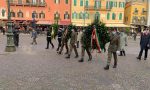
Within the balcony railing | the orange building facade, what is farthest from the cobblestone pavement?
the balcony railing

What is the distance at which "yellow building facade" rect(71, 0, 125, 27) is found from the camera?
67.1m

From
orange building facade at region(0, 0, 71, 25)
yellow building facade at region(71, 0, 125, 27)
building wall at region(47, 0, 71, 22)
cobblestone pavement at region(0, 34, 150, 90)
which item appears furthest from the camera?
yellow building facade at region(71, 0, 125, 27)

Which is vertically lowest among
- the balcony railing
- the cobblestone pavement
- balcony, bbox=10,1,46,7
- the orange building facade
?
the cobblestone pavement

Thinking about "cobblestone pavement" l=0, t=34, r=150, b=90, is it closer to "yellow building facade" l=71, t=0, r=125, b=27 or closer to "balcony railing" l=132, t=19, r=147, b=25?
"yellow building facade" l=71, t=0, r=125, b=27

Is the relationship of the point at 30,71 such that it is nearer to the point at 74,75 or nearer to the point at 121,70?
the point at 74,75

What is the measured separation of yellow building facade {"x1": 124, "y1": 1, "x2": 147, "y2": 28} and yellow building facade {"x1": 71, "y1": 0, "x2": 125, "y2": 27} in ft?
23.7

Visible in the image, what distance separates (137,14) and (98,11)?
13.0 m

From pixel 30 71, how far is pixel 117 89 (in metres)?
3.71

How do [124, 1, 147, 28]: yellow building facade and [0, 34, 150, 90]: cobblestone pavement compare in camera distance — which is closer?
[0, 34, 150, 90]: cobblestone pavement

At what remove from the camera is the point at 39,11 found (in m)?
65.6

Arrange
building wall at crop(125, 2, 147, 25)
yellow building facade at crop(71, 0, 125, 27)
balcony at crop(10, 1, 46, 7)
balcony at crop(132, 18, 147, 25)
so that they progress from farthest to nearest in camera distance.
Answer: balcony at crop(132, 18, 147, 25) → building wall at crop(125, 2, 147, 25) → yellow building facade at crop(71, 0, 125, 27) → balcony at crop(10, 1, 46, 7)

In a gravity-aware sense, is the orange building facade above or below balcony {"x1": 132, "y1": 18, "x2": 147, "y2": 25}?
above

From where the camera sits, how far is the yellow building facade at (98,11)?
6712cm

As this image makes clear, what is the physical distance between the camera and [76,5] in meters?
67.1
